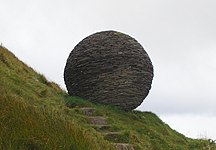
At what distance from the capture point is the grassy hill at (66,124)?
240 inches

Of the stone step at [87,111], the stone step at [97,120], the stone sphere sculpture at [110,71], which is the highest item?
the stone sphere sculpture at [110,71]

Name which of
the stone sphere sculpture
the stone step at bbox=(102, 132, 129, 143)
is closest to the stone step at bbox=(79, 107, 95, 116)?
the stone sphere sculpture

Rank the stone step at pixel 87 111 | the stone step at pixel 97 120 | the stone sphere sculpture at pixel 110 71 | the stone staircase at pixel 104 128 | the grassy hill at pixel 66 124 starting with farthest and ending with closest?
the stone sphere sculpture at pixel 110 71
the stone step at pixel 87 111
the stone step at pixel 97 120
the stone staircase at pixel 104 128
the grassy hill at pixel 66 124

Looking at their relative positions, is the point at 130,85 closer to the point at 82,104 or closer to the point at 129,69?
the point at 129,69

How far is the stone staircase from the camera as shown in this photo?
11926mm

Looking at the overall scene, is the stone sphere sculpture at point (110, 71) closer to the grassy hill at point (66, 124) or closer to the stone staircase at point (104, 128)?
the grassy hill at point (66, 124)

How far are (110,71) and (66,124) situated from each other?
33.9 feet

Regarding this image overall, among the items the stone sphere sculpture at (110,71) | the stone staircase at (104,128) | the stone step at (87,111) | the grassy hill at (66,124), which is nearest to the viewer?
the grassy hill at (66,124)

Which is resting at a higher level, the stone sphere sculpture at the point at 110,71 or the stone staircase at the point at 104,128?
the stone sphere sculpture at the point at 110,71

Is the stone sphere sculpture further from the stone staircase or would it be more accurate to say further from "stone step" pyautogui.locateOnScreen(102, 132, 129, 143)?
"stone step" pyautogui.locateOnScreen(102, 132, 129, 143)

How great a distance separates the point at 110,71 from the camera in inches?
672

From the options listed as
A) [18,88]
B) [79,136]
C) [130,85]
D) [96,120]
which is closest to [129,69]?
[130,85]

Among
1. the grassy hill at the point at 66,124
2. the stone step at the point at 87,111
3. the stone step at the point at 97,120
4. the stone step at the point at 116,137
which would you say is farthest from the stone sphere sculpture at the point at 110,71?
the stone step at the point at 116,137

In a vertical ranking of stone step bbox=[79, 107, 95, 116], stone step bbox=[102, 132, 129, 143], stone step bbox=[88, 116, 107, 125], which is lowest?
stone step bbox=[102, 132, 129, 143]
